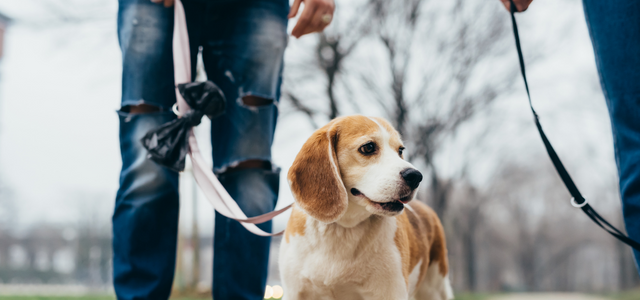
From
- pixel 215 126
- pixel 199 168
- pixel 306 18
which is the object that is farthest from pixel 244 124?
pixel 306 18

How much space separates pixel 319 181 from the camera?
1.86 meters

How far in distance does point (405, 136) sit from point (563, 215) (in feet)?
90.2

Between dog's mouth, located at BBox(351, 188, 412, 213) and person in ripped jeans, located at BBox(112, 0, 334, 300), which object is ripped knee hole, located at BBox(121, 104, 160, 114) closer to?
person in ripped jeans, located at BBox(112, 0, 334, 300)

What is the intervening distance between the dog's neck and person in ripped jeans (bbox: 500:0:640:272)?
95 centimetres

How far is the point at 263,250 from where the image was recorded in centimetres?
203

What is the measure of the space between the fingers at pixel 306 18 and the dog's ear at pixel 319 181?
0.49 meters

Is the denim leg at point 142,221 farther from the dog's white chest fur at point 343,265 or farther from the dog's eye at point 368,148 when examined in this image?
the dog's eye at point 368,148

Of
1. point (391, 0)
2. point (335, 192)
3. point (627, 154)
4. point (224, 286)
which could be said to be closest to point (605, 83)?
point (627, 154)

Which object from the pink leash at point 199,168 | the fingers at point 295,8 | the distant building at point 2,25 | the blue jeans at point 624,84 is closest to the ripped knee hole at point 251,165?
the pink leash at point 199,168

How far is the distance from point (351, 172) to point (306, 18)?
28.7 inches

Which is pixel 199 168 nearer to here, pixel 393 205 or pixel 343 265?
pixel 343 265

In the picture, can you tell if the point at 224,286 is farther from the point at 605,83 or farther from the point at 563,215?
the point at 563,215

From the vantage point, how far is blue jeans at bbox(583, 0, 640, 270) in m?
1.48

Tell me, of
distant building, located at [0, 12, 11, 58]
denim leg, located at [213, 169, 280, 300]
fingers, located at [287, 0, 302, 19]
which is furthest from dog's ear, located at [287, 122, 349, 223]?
distant building, located at [0, 12, 11, 58]
